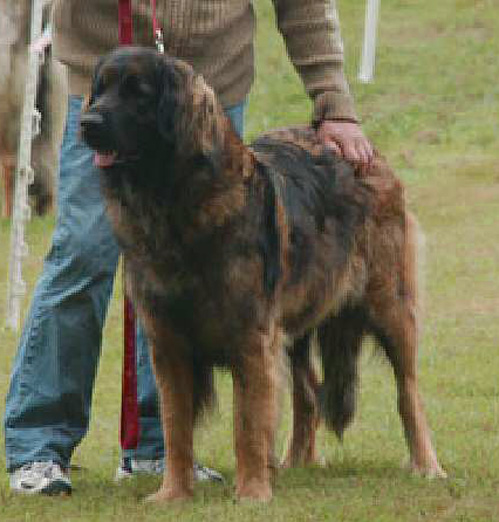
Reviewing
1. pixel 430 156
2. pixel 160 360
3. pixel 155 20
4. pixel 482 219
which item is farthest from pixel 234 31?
pixel 430 156

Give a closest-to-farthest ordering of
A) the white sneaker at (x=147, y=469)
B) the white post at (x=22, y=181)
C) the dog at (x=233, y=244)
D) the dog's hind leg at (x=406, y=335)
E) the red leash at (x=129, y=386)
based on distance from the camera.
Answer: the dog at (x=233, y=244)
the red leash at (x=129, y=386)
the white sneaker at (x=147, y=469)
the dog's hind leg at (x=406, y=335)
the white post at (x=22, y=181)

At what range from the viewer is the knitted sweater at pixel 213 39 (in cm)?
586

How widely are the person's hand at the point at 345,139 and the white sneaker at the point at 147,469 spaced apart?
1.31 metres

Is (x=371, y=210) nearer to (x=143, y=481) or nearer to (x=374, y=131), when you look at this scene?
(x=143, y=481)

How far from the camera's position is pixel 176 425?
589 cm

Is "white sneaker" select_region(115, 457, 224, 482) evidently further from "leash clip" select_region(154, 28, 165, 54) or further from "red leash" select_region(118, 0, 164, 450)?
"leash clip" select_region(154, 28, 165, 54)

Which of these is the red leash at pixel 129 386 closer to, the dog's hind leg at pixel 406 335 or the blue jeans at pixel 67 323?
the blue jeans at pixel 67 323

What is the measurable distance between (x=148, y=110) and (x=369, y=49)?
14005 millimetres

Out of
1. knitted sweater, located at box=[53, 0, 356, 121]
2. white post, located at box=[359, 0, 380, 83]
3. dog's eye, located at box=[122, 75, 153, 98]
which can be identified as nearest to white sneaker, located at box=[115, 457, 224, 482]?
knitted sweater, located at box=[53, 0, 356, 121]

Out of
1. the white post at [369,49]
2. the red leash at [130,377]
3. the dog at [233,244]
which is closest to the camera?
the dog at [233,244]

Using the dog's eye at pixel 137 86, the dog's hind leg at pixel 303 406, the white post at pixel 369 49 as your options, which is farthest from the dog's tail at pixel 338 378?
the white post at pixel 369 49

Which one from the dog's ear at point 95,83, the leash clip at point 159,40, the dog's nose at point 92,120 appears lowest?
the dog's nose at point 92,120

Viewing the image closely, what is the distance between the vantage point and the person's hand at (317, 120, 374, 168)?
6.20 meters

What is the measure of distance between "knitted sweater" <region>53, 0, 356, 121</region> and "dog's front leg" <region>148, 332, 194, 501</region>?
3.30ft
